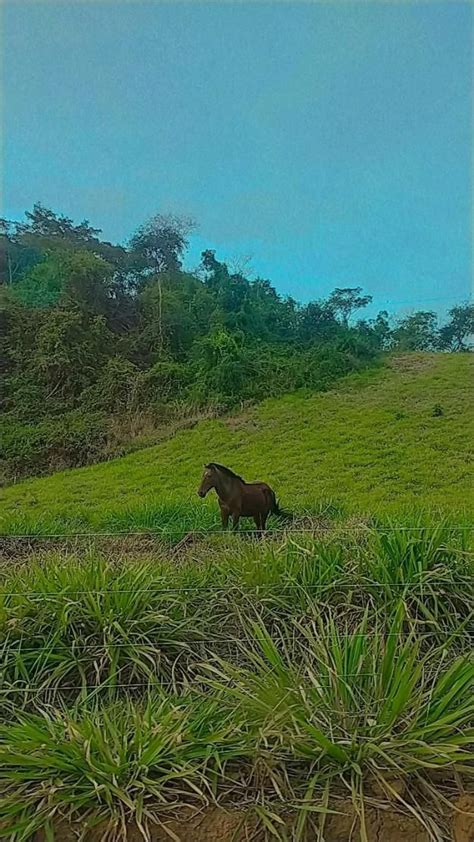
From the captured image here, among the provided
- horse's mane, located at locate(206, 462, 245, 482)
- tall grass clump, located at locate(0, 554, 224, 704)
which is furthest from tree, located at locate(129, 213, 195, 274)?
tall grass clump, located at locate(0, 554, 224, 704)

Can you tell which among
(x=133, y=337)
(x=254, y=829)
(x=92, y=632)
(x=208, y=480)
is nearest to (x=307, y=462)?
(x=208, y=480)

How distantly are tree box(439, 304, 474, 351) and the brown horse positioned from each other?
559mm

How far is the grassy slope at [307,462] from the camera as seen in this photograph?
63.4 inches

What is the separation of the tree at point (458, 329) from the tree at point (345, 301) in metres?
0.22

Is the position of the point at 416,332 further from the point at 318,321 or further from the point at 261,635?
the point at 261,635

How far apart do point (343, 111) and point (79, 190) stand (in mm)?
640

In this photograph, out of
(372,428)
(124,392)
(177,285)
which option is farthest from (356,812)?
(177,285)

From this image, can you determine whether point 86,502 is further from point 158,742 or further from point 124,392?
point 158,742

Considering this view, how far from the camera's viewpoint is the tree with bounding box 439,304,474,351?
1.68 metres

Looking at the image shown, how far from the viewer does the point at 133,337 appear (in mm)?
1628

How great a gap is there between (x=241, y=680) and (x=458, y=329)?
96 centimetres

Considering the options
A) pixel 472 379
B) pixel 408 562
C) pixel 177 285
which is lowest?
pixel 408 562

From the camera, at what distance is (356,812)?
1.13 m

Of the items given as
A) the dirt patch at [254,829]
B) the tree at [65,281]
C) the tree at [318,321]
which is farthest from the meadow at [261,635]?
the tree at [65,281]
